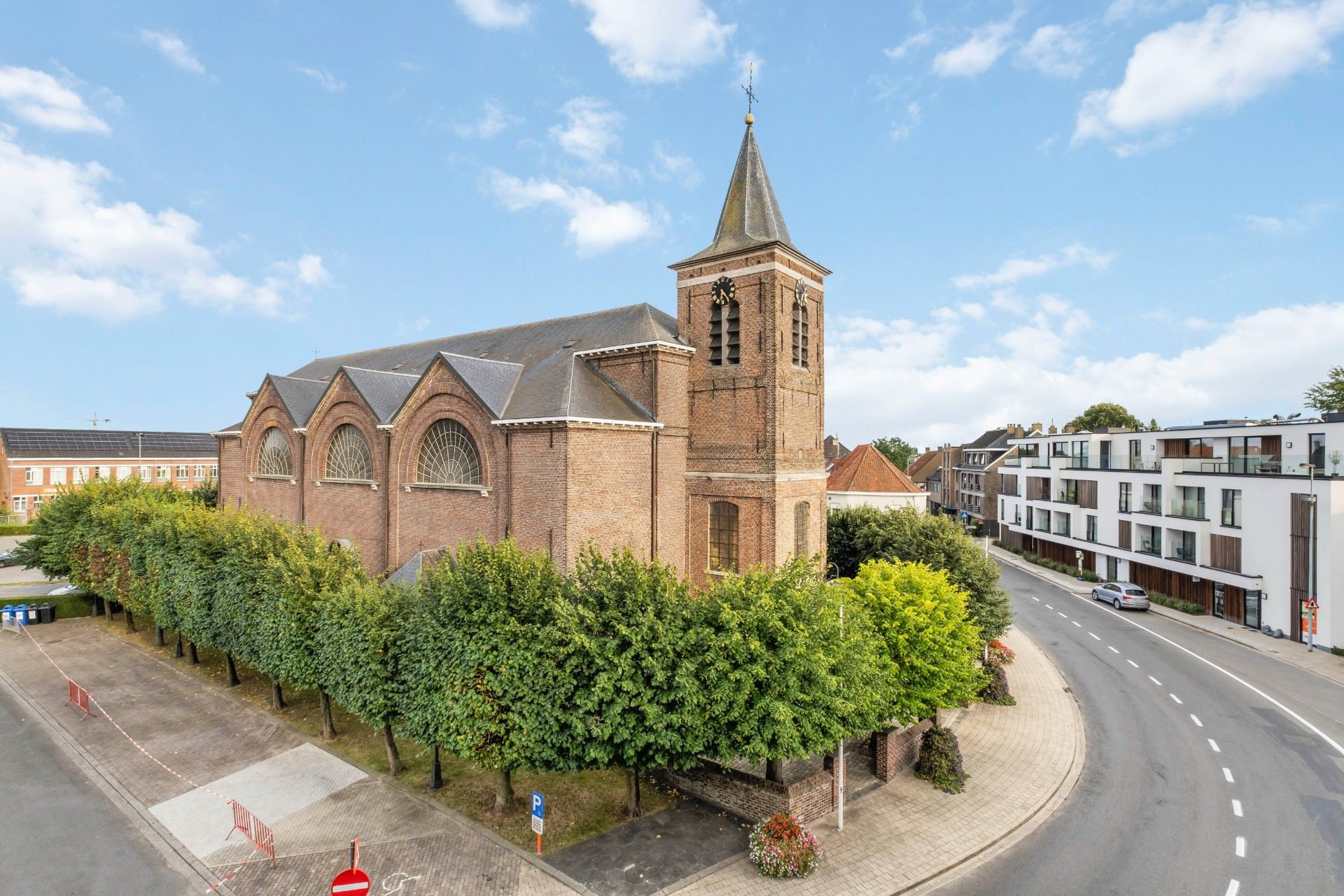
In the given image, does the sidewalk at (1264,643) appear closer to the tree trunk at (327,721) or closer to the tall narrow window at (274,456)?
the tree trunk at (327,721)

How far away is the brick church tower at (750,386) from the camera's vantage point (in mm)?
23750

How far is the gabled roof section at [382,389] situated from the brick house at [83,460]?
1936 inches

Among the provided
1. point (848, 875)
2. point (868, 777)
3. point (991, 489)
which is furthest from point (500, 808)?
point (991, 489)

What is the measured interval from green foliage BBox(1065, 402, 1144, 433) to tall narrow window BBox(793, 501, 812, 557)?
62.5 metres

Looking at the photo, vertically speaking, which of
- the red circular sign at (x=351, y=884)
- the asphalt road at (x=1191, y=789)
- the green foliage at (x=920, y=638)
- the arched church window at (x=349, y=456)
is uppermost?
the arched church window at (x=349, y=456)

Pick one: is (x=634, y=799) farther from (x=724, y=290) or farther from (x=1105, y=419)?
(x=1105, y=419)

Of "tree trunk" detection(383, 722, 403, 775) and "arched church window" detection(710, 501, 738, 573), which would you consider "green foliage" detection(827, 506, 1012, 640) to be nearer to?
"arched church window" detection(710, 501, 738, 573)

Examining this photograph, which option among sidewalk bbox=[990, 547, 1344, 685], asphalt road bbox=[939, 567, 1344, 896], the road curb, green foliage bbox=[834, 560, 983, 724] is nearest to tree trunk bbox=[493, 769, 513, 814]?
the road curb

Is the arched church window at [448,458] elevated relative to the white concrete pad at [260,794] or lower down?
elevated

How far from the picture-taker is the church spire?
2511 cm

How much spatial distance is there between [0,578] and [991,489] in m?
86.3

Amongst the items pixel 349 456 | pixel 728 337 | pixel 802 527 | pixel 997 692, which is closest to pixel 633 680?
pixel 802 527

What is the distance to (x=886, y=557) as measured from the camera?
30.6m

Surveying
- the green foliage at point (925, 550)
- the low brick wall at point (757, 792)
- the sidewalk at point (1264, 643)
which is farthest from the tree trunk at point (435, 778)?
the sidewalk at point (1264, 643)
